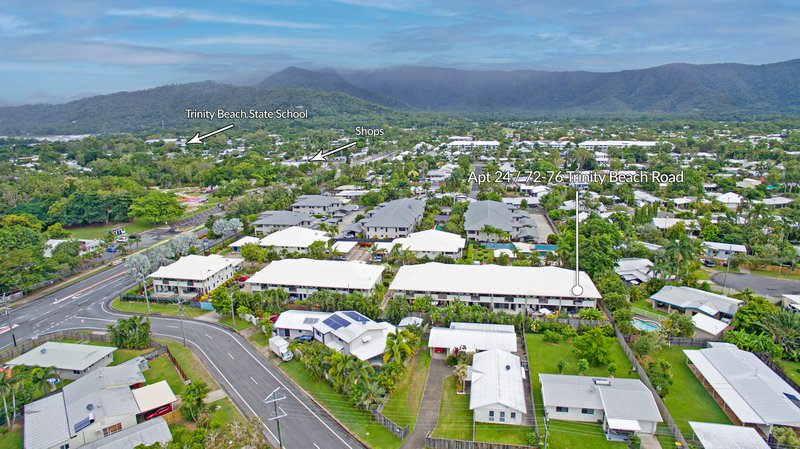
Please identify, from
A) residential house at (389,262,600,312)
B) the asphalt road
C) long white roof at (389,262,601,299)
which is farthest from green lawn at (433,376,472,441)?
the asphalt road

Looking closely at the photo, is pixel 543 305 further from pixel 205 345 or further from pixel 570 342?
pixel 205 345

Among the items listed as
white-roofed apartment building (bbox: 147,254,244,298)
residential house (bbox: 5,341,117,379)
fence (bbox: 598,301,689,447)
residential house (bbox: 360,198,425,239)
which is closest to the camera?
fence (bbox: 598,301,689,447)

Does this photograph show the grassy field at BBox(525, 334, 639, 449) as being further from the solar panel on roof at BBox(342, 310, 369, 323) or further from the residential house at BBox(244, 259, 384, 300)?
the residential house at BBox(244, 259, 384, 300)

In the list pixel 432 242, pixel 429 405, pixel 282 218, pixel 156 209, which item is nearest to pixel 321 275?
pixel 432 242

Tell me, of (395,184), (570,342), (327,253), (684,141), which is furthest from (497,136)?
(570,342)

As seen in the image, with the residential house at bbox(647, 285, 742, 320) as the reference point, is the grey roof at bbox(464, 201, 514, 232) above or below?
above

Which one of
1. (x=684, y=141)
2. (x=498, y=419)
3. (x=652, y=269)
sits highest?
(x=684, y=141)
